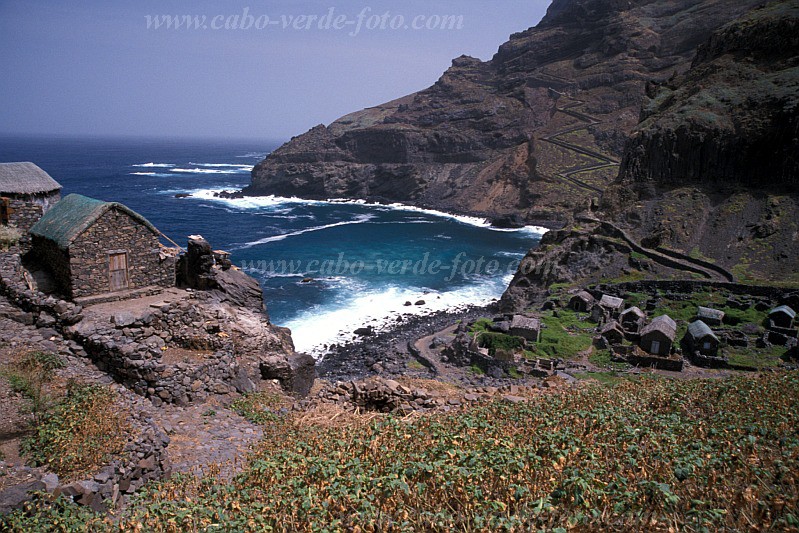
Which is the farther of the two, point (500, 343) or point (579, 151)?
point (579, 151)

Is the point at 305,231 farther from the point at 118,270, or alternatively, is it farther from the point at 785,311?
the point at 118,270

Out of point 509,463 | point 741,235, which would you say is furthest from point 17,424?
point 741,235

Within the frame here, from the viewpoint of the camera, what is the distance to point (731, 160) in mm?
59719

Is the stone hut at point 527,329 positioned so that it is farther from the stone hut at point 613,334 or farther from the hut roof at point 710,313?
the hut roof at point 710,313

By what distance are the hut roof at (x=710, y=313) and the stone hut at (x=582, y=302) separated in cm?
808

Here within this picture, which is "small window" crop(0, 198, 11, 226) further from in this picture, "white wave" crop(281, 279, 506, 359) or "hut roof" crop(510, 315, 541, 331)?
"hut roof" crop(510, 315, 541, 331)

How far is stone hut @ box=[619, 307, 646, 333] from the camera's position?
39397 mm

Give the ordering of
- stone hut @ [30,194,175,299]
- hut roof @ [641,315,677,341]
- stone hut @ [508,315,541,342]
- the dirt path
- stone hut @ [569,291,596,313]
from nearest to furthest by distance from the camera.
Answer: stone hut @ [30,194,175,299]
hut roof @ [641,315,677,341]
stone hut @ [508,315,541,342]
stone hut @ [569,291,596,313]
the dirt path

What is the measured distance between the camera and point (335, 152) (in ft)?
443

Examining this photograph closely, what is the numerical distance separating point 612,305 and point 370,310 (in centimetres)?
2386

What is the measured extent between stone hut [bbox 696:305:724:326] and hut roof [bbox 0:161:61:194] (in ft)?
137

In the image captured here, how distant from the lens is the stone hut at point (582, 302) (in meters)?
44.8

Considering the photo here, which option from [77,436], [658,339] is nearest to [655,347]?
[658,339]

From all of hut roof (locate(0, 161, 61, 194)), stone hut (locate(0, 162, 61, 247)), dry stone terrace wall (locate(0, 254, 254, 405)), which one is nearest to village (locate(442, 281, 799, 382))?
dry stone terrace wall (locate(0, 254, 254, 405))
